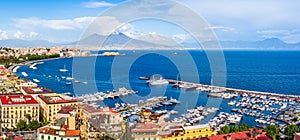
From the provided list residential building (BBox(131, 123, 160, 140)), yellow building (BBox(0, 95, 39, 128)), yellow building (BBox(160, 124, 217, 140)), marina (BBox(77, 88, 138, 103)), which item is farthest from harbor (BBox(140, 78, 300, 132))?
yellow building (BBox(0, 95, 39, 128))

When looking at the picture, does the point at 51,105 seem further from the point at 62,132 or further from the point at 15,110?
the point at 62,132

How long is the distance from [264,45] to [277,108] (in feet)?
306

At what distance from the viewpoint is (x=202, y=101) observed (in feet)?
40.2

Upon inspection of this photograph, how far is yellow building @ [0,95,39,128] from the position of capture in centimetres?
778

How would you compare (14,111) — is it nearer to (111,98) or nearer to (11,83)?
(111,98)

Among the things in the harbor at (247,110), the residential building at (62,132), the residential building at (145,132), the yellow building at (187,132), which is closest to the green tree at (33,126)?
the residential building at (62,132)

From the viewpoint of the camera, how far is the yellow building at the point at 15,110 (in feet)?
25.5

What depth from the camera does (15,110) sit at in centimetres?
793

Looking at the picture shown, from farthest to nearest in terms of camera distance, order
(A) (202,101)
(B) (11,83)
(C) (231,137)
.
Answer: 1. (B) (11,83)
2. (A) (202,101)
3. (C) (231,137)

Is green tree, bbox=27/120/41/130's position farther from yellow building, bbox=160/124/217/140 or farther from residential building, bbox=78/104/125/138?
yellow building, bbox=160/124/217/140

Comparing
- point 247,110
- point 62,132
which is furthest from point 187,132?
point 247,110

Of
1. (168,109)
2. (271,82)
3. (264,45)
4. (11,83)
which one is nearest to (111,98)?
(168,109)

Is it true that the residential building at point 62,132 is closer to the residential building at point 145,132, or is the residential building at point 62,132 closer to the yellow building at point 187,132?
the residential building at point 145,132

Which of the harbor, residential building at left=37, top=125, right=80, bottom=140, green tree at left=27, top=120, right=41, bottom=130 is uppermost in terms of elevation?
residential building at left=37, top=125, right=80, bottom=140
